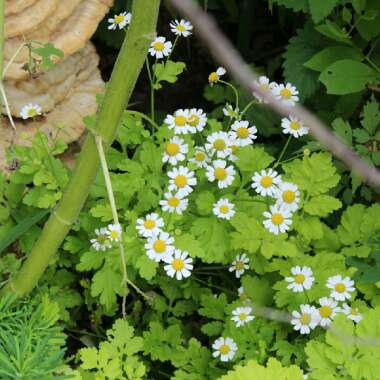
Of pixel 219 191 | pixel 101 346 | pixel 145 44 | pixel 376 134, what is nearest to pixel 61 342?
pixel 101 346

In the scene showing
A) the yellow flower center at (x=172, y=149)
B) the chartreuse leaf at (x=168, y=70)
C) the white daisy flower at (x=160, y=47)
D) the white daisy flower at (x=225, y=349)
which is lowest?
the white daisy flower at (x=225, y=349)

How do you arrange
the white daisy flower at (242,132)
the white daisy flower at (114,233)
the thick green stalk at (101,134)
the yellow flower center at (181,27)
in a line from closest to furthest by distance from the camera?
1. the thick green stalk at (101,134)
2. the white daisy flower at (114,233)
3. the white daisy flower at (242,132)
4. the yellow flower center at (181,27)

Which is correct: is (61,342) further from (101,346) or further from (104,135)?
(104,135)

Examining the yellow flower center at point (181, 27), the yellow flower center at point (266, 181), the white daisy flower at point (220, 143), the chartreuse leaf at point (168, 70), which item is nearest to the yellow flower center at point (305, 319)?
the yellow flower center at point (266, 181)

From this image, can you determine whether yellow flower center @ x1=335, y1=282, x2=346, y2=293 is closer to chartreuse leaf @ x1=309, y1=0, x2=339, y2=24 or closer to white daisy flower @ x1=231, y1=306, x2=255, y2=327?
white daisy flower @ x1=231, y1=306, x2=255, y2=327

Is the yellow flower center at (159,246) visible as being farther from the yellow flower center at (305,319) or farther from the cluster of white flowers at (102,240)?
the yellow flower center at (305,319)

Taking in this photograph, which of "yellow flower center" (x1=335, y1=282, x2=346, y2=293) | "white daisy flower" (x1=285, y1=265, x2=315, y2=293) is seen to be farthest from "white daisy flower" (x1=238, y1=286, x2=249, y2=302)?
"yellow flower center" (x1=335, y1=282, x2=346, y2=293)

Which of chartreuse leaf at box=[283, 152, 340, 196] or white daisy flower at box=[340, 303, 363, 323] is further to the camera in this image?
chartreuse leaf at box=[283, 152, 340, 196]
